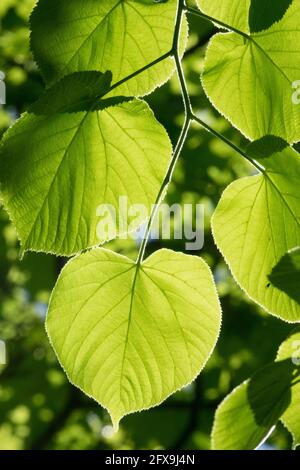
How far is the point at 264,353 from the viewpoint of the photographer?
143 inches

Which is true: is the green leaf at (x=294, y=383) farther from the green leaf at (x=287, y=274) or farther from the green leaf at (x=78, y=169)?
the green leaf at (x=78, y=169)

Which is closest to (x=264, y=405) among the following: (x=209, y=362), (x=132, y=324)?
(x=132, y=324)

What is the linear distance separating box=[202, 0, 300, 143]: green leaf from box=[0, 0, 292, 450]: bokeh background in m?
2.04

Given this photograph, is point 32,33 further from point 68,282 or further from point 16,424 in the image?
point 16,424

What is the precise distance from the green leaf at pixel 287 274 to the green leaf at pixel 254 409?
255mm

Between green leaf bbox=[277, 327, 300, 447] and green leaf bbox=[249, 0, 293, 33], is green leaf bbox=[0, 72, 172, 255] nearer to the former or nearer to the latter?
green leaf bbox=[249, 0, 293, 33]

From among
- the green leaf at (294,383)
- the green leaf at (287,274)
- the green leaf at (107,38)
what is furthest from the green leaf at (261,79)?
the green leaf at (294,383)

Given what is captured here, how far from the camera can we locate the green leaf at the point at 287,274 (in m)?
1.11

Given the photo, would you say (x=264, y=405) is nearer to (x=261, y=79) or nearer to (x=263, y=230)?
(x=263, y=230)

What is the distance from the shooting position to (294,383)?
1.35 meters

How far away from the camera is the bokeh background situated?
3.73 metres

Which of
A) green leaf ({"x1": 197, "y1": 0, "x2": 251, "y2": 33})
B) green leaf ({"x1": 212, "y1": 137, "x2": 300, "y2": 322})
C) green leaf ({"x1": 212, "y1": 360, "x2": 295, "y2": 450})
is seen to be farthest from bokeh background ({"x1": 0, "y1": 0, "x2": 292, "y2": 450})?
green leaf ({"x1": 197, "y1": 0, "x2": 251, "y2": 33})
